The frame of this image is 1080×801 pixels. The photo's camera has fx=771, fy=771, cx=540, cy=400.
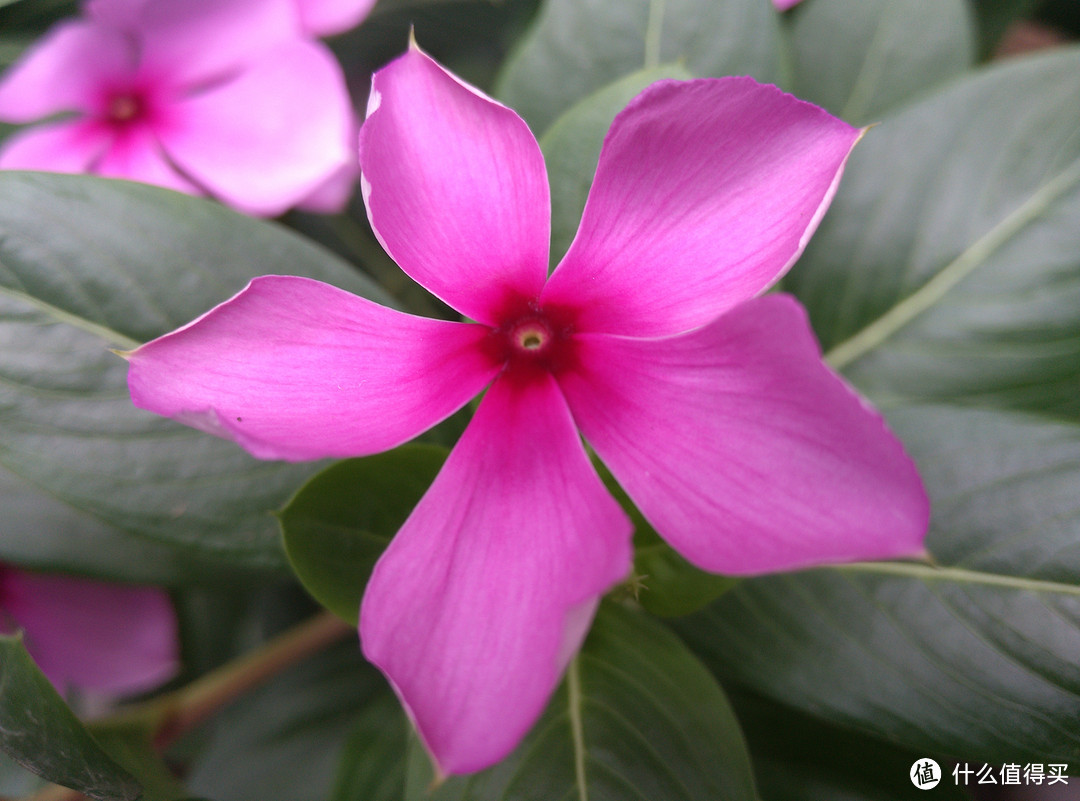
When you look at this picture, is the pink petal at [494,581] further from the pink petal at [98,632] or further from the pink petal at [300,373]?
the pink petal at [98,632]

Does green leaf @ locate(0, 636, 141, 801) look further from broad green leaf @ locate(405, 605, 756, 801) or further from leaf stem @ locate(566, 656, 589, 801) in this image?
leaf stem @ locate(566, 656, 589, 801)

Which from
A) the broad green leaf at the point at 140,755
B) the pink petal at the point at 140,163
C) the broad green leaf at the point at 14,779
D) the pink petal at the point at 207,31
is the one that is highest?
the pink petal at the point at 207,31

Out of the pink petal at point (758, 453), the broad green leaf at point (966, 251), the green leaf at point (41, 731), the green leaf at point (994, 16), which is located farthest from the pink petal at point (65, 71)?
the green leaf at point (994, 16)

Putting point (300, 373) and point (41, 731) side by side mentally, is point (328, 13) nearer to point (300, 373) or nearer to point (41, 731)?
point (300, 373)

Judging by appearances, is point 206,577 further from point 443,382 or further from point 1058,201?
point 1058,201

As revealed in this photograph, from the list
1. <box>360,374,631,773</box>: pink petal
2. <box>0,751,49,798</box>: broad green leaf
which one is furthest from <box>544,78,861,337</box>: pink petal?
<box>0,751,49,798</box>: broad green leaf

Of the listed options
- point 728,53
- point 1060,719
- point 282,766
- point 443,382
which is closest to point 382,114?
point 443,382
